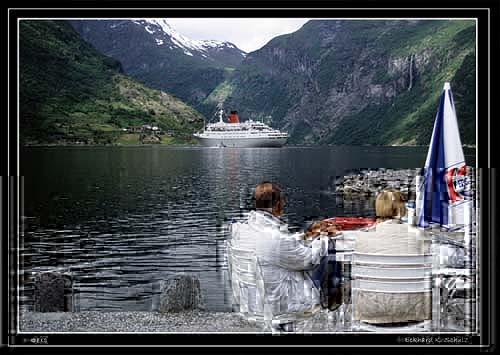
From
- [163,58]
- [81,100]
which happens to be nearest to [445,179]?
[81,100]

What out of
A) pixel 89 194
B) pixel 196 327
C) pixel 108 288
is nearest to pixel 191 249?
pixel 108 288

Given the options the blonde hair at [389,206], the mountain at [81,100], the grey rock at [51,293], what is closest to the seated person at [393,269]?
the blonde hair at [389,206]

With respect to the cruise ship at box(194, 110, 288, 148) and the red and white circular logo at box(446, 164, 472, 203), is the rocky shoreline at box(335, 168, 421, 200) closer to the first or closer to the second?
the red and white circular logo at box(446, 164, 472, 203)

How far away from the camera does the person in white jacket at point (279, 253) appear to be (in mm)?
3238

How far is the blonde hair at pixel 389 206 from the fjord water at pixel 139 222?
0.60 meters

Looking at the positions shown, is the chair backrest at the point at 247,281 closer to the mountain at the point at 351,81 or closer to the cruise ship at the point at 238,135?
the cruise ship at the point at 238,135

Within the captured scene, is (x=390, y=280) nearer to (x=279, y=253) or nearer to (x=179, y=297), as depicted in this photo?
(x=279, y=253)

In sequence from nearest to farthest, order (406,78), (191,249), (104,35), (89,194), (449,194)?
(449,194)
(191,249)
(89,194)
(406,78)
(104,35)

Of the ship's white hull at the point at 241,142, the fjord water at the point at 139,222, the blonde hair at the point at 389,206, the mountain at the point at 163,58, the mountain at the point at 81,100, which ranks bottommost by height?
the fjord water at the point at 139,222

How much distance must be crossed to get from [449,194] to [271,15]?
75.5 inches

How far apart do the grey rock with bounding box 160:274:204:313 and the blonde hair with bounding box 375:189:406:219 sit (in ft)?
7.24

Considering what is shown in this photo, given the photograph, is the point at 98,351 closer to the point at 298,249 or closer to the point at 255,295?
the point at 255,295

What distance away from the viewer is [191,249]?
17.0 m

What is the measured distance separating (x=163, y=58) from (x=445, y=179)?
6839 inches
